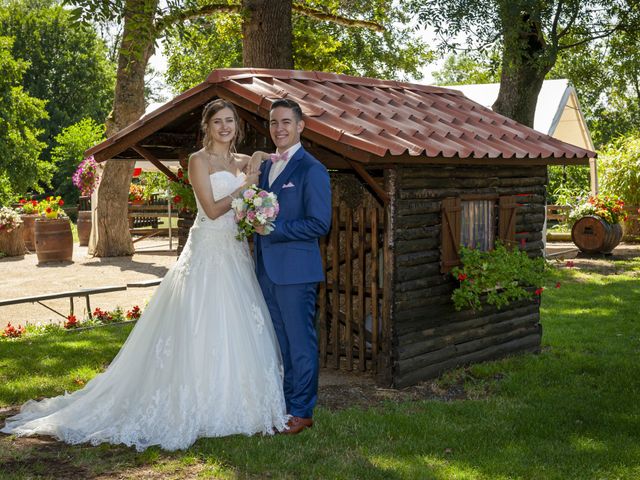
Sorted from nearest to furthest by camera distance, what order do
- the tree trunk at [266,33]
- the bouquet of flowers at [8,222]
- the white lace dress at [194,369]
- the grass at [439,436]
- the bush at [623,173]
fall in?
the grass at [439,436] < the white lace dress at [194,369] < the tree trunk at [266,33] < the bouquet of flowers at [8,222] < the bush at [623,173]

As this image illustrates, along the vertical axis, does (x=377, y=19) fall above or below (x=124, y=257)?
above

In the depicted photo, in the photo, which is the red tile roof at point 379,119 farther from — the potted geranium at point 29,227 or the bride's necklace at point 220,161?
the potted geranium at point 29,227

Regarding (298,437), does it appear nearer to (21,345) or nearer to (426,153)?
(426,153)

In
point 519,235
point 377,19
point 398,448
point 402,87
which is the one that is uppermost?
point 377,19

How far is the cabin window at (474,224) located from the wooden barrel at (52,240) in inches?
513

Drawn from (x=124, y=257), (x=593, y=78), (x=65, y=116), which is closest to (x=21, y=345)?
(x=124, y=257)

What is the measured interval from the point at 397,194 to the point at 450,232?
885mm

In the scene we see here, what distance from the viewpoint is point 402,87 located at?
9359 millimetres

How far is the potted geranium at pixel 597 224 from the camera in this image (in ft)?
62.3

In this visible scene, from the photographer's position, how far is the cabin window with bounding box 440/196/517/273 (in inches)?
316

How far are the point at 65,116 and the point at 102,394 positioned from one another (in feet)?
143

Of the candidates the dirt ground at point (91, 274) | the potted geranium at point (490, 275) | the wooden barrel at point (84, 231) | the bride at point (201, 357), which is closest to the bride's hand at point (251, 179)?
the bride at point (201, 357)

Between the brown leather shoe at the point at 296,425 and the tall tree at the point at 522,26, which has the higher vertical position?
the tall tree at the point at 522,26

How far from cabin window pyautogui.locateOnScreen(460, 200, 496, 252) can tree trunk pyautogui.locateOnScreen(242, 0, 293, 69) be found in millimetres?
5277
